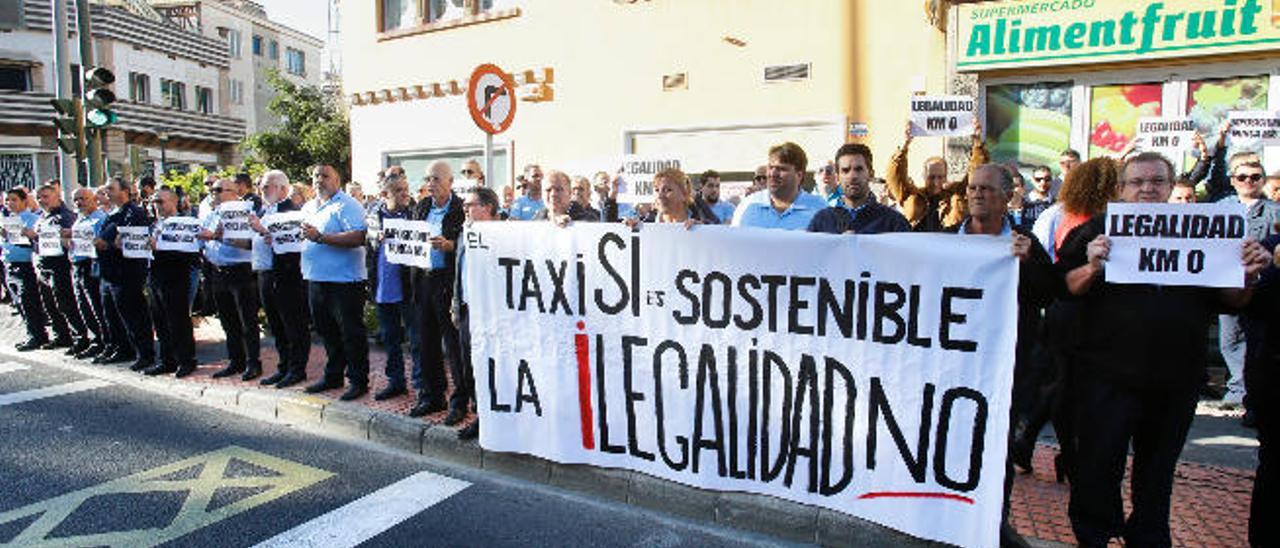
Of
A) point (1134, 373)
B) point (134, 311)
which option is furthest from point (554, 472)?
point (134, 311)

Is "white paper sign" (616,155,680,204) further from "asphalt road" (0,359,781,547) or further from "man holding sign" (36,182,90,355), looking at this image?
"man holding sign" (36,182,90,355)

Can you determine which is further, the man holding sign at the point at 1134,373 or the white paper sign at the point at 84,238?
the white paper sign at the point at 84,238

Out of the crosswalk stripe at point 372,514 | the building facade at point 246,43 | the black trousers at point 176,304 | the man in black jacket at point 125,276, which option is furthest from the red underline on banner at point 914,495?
the building facade at point 246,43

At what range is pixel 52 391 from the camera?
7309 millimetres

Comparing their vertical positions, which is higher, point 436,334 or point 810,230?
point 810,230

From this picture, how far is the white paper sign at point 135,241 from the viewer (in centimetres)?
762

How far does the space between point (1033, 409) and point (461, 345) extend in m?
3.59

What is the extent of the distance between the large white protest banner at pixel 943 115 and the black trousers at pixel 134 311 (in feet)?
24.2

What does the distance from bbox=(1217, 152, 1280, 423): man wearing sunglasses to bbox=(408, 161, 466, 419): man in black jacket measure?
5.18 meters

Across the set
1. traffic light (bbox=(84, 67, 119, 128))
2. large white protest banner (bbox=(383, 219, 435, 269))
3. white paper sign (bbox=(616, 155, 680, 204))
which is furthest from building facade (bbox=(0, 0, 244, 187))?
large white protest banner (bbox=(383, 219, 435, 269))

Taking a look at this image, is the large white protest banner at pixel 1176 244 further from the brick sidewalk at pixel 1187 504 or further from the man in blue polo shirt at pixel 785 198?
the man in blue polo shirt at pixel 785 198

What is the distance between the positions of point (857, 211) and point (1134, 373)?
1436 mm

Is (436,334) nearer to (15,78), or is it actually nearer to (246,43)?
(15,78)

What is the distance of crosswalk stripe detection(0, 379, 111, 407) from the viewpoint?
7.00 metres
